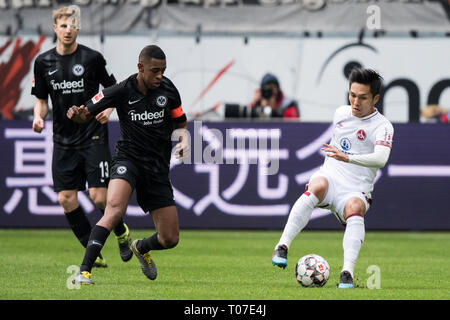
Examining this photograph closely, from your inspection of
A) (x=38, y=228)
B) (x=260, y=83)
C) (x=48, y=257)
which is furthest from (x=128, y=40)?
(x=48, y=257)

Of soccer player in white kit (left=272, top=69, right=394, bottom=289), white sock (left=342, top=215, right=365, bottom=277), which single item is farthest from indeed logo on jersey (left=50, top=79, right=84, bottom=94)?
white sock (left=342, top=215, right=365, bottom=277)

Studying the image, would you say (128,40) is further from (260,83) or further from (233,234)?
(233,234)

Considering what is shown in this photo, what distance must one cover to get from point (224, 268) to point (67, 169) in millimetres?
1753

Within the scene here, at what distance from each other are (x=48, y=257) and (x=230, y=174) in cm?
417

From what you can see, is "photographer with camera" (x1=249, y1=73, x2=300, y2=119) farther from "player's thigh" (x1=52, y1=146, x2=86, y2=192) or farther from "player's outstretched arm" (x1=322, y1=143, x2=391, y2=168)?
"player's outstretched arm" (x1=322, y1=143, x2=391, y2=168)

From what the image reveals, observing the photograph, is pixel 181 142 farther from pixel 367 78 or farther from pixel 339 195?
pixel 367 78

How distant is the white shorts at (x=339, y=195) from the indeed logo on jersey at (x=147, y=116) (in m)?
1.41

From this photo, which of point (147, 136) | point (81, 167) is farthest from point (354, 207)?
point (81, 167)

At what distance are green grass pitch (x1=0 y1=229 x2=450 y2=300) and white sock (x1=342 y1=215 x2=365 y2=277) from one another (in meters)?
0.22

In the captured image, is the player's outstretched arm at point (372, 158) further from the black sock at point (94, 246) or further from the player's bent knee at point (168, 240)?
the black sock at point (94, 246)

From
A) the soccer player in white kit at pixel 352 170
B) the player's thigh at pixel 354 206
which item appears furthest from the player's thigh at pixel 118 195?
the player's thigh at pixel 354 206

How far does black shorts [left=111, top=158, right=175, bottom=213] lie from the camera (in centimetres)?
808

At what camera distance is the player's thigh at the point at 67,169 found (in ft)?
31.7

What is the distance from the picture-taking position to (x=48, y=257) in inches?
427
